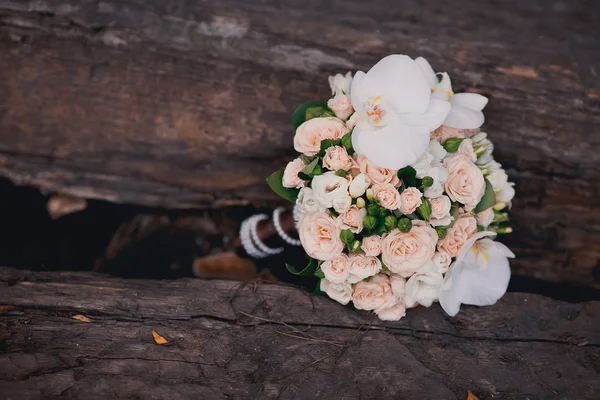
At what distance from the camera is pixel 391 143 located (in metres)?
1.26

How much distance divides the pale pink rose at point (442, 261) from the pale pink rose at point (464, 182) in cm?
→ 15

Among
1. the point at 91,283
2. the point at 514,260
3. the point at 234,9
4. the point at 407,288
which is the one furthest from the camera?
the point at 514,260

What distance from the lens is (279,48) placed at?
1805mm

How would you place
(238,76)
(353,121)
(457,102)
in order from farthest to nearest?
(238,76)
(457,102)
(353,121)

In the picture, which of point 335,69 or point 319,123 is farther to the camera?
point 335,69

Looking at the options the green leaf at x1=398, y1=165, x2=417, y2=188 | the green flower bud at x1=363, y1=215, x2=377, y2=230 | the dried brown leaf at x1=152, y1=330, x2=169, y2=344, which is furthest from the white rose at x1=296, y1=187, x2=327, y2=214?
the dried brown leaf at x1=152, y1=330, x2=169, y2=344

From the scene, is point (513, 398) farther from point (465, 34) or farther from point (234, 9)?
point (234, 9)

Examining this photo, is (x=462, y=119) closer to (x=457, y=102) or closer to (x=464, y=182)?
(x=457, y=102)

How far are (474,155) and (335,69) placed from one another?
643 mm

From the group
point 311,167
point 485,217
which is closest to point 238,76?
point 311,167

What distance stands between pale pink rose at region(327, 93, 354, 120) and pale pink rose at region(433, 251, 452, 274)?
471mm

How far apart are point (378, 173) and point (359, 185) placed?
6cm

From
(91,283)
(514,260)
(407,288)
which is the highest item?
(407,288)

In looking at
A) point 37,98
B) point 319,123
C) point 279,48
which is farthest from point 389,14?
point 37,98
